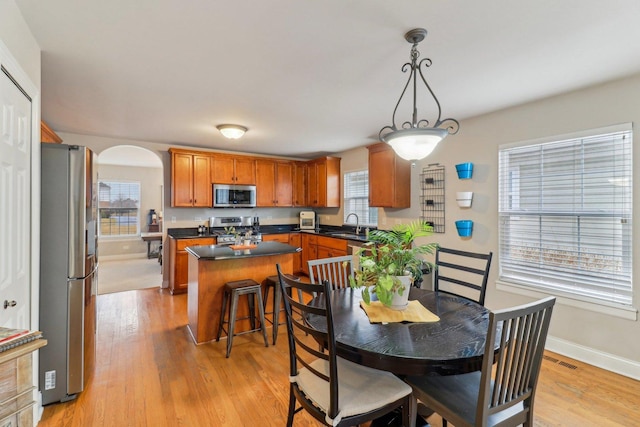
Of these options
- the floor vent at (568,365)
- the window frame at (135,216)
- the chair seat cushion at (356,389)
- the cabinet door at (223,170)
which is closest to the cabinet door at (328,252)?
the cabinet door at (223,170)

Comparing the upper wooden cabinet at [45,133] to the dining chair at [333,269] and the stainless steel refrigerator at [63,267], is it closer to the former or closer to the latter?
the stainless steel refrigerator at [63,267]

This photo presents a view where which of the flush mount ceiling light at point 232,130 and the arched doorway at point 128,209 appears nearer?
the flush mount ceiling light at point 232,130

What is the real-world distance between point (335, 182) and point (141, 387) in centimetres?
445

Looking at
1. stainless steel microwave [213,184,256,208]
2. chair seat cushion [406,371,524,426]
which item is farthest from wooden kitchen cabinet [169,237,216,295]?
chair seat cushion [406,371,524,426]

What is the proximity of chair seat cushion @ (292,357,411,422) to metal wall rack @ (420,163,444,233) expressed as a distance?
2686 mm

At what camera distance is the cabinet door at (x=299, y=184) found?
6277 mm

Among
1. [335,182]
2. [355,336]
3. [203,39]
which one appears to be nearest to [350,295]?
[355,336]

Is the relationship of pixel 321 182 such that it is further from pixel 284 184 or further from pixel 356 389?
pixel 356 389

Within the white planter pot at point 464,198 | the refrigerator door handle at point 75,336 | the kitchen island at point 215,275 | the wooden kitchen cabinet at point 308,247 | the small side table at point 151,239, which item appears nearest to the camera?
the refrigerator door handle at point 75,336

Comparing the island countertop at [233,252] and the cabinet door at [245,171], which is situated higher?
the cabinet door at [245,171]

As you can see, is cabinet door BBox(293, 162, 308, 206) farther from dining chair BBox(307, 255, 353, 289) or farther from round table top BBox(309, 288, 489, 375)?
round table top BBox(309, 288, 489, 375)

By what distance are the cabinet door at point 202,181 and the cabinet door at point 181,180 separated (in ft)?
0.20

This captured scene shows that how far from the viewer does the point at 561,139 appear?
9.42 feet

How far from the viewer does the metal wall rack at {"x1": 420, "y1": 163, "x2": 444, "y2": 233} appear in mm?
3939
